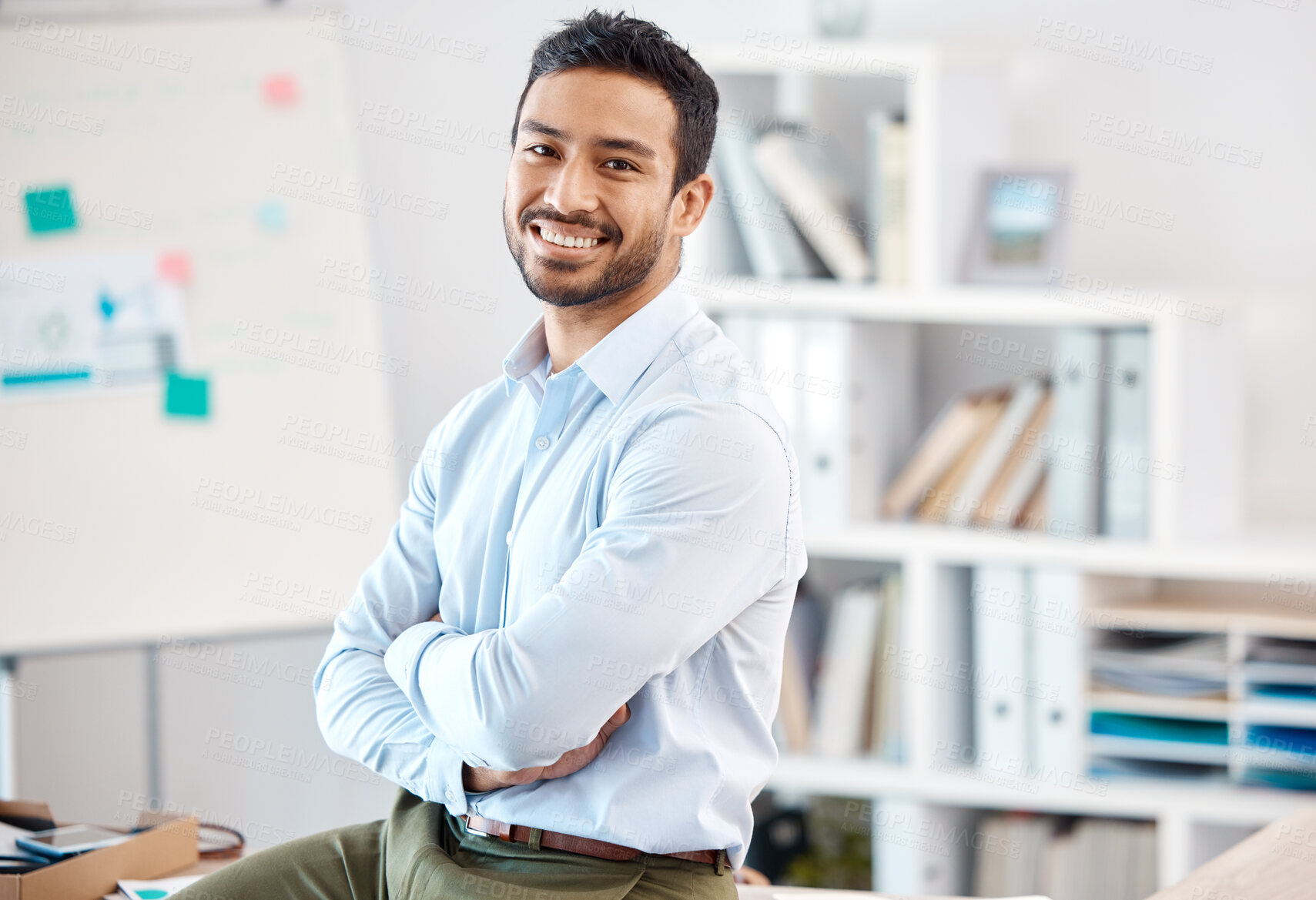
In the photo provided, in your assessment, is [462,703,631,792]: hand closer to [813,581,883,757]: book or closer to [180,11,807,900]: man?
[180,11,807,900]: man

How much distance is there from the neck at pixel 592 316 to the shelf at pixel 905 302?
34.7 inches

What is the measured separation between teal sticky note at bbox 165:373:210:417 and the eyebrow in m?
1.29

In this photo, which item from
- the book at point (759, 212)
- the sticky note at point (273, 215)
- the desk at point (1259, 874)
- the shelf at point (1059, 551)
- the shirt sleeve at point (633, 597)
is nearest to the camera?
the shirt sleeve at point (633, 597)

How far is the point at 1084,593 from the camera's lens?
2197 mm

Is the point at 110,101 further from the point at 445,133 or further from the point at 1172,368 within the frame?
the point at 1172,368

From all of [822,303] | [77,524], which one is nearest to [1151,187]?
[822,303]

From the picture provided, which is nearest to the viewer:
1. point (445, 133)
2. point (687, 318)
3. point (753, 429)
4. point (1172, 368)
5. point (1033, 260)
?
point (753, 429)

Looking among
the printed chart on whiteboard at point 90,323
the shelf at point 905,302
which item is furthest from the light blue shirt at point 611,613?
the printed chart on whiteboard at point 90,323

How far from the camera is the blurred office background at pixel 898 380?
2170mm

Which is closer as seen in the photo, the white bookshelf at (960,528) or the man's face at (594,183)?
the man's face at (594,183)

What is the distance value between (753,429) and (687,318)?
19 centimetres

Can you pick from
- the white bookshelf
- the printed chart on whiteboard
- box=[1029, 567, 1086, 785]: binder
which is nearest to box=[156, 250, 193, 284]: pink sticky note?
the printed chart on whiteboard

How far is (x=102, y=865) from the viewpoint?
147 cm

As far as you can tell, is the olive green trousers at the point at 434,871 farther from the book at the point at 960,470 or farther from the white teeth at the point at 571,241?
the book at the point at 960,470
